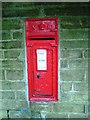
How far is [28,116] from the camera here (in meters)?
3.43

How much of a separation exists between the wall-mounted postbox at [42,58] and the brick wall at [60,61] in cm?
7

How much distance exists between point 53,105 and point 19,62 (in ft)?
2.28

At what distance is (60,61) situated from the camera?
323 centimetres

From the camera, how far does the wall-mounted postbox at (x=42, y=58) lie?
314cm

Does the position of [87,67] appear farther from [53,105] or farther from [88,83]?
[53,105]

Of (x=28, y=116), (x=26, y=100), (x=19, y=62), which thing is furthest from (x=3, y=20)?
(x=28, y=116)

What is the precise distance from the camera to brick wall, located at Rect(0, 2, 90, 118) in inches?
123

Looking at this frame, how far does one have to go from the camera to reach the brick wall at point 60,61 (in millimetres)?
3135

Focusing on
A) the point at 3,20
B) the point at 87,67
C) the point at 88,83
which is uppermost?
the point at 3,20

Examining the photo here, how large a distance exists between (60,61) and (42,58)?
223mm

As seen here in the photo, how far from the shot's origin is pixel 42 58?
321 cm

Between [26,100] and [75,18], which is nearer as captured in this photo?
[75,18]

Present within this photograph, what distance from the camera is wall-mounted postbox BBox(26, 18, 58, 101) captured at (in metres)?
3.14

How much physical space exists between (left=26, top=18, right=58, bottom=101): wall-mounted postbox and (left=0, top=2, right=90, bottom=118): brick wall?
2.6 inches
